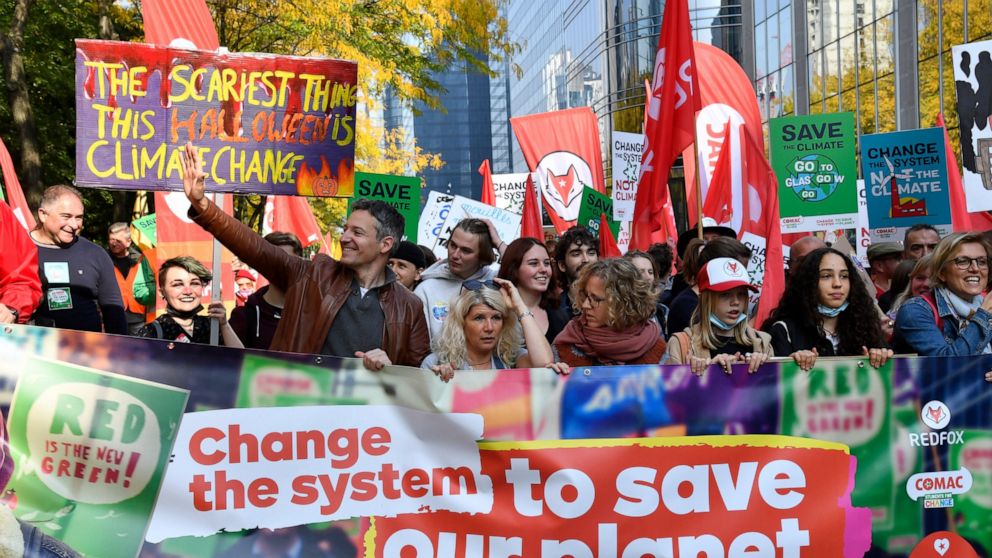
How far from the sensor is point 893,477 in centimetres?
452

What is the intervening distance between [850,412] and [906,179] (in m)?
6.54

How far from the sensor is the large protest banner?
428cm

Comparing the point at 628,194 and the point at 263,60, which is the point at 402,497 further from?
the point at 628,194

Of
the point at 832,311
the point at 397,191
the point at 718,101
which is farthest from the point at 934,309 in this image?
the point at 397,191

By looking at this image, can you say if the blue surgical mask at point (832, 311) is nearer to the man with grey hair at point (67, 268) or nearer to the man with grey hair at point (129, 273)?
the man with grey hair at point (67, 268)

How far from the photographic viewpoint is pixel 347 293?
4984 millimetres

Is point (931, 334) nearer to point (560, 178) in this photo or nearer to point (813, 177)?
point (813, 177)

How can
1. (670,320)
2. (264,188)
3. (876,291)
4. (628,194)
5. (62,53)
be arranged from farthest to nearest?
1. (62,53)
2. (628,194)
3. (876,291)
4. (670,320)
5. (264,188)

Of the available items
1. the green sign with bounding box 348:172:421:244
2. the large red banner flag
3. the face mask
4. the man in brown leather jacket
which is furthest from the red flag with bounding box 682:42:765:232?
the man in brown leather jacket

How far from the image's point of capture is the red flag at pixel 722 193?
9.80m

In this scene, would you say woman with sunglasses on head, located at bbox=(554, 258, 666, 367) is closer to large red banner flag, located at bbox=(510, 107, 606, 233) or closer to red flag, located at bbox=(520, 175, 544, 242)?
red flag, located at bbox=(520, 175, 544, 242)

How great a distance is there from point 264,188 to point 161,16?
3.66 meters

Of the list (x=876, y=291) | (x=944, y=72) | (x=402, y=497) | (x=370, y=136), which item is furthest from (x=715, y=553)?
(x=944, y=72)

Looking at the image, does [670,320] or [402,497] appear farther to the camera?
[670,320]
